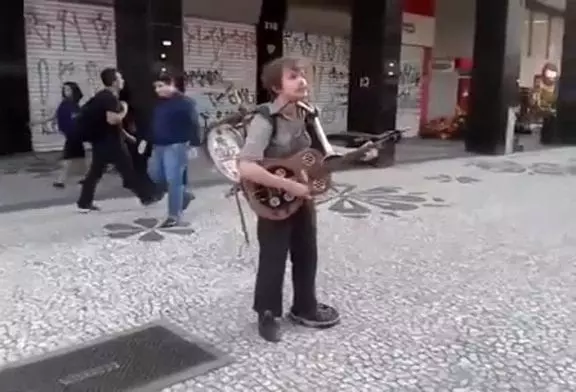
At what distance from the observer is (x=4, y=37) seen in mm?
11969

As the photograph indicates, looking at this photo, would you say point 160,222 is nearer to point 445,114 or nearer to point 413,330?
point 413,330

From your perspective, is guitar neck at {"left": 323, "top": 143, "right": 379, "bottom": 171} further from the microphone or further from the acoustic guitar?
the microphone

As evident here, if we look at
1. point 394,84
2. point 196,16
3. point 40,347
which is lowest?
point 40,347

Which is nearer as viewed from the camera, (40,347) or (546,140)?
(40,347)

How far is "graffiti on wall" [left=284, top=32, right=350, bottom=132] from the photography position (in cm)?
1781

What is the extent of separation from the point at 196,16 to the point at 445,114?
10503 millimetres

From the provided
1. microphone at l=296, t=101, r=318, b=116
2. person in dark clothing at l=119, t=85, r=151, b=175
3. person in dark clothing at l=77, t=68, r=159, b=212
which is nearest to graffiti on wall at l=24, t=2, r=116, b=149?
person in dark clothing at l=119, t=85, r=151, b=175

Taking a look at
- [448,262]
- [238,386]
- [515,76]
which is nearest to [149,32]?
[448,262]

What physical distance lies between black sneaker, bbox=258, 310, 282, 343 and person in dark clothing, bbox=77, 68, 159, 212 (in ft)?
12.3

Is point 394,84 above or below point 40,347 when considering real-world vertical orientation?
above

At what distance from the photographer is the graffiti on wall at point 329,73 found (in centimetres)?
1781

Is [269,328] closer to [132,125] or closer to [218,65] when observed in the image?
[132,125]

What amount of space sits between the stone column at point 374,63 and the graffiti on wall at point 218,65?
141 inches

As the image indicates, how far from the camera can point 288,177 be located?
3629 mm
